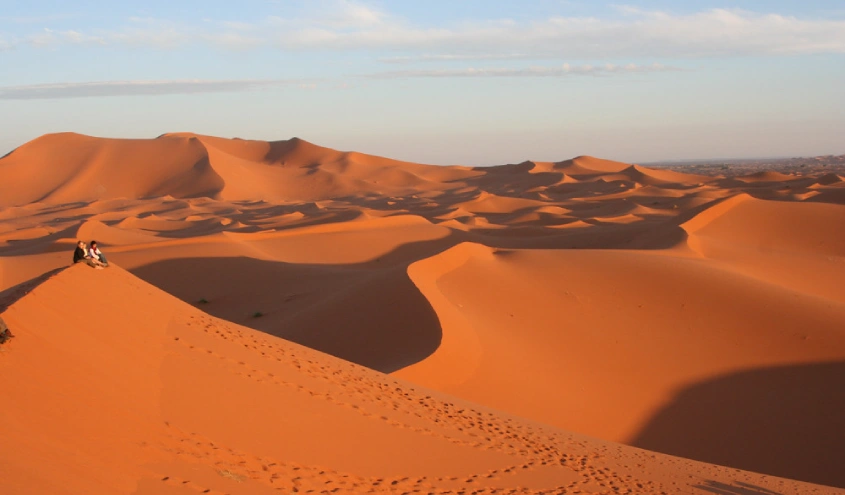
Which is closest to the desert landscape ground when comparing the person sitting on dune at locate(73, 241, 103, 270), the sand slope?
the sand slope

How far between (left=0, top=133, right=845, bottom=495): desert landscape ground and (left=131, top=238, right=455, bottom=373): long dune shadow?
0.26 ft

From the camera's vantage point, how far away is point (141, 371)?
647 cm

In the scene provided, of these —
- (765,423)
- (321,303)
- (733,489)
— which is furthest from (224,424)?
(321,303)

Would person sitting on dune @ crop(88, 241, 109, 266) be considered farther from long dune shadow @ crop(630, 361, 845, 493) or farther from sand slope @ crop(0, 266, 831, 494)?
long dune shadow @ crop(630, 361, 845, 493)

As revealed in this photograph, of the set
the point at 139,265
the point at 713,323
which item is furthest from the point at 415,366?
the point at 139,265

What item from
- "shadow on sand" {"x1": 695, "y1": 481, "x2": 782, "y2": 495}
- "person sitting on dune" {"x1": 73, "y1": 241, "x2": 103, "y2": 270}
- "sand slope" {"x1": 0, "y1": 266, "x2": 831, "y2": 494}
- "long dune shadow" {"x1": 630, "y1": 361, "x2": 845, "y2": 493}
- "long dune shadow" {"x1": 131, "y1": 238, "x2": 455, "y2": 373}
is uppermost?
"person sitting on dune" {"x1": 73, "y1": 241, "x2": 103, "y2": 270}

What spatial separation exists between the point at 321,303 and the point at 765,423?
8.75 m

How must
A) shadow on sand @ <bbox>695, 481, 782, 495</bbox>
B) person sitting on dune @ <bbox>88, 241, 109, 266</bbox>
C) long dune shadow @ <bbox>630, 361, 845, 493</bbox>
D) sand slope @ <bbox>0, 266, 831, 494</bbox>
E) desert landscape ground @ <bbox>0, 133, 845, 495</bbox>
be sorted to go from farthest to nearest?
1. long dune shadow @ <bbox>630, 361, 845, 493</bbox>
2. person sitting on dune @ <bbox>88, 241, 109, 266</bbox>
3. shadow on sand @ <bbox>695, 481, 782, 495</bbox>
4. desert landscape ground @ <bbox>0, 133, 845, 495</bbox>
5. sand slope @ <bbox>0, 266, 831, 494</bbox>

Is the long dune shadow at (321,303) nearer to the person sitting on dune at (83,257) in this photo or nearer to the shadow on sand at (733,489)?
the person sitting on dune at (83,257)

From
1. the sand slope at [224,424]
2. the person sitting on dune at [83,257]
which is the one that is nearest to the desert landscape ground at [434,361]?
the sand slope at [224,424]

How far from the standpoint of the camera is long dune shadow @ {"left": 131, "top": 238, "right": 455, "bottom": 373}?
13125 millimetres

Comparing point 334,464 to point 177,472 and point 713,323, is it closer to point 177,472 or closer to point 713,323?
point 177,472

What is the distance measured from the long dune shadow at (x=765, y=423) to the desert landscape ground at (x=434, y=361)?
0.14 feet

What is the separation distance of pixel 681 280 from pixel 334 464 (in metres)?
13.1
